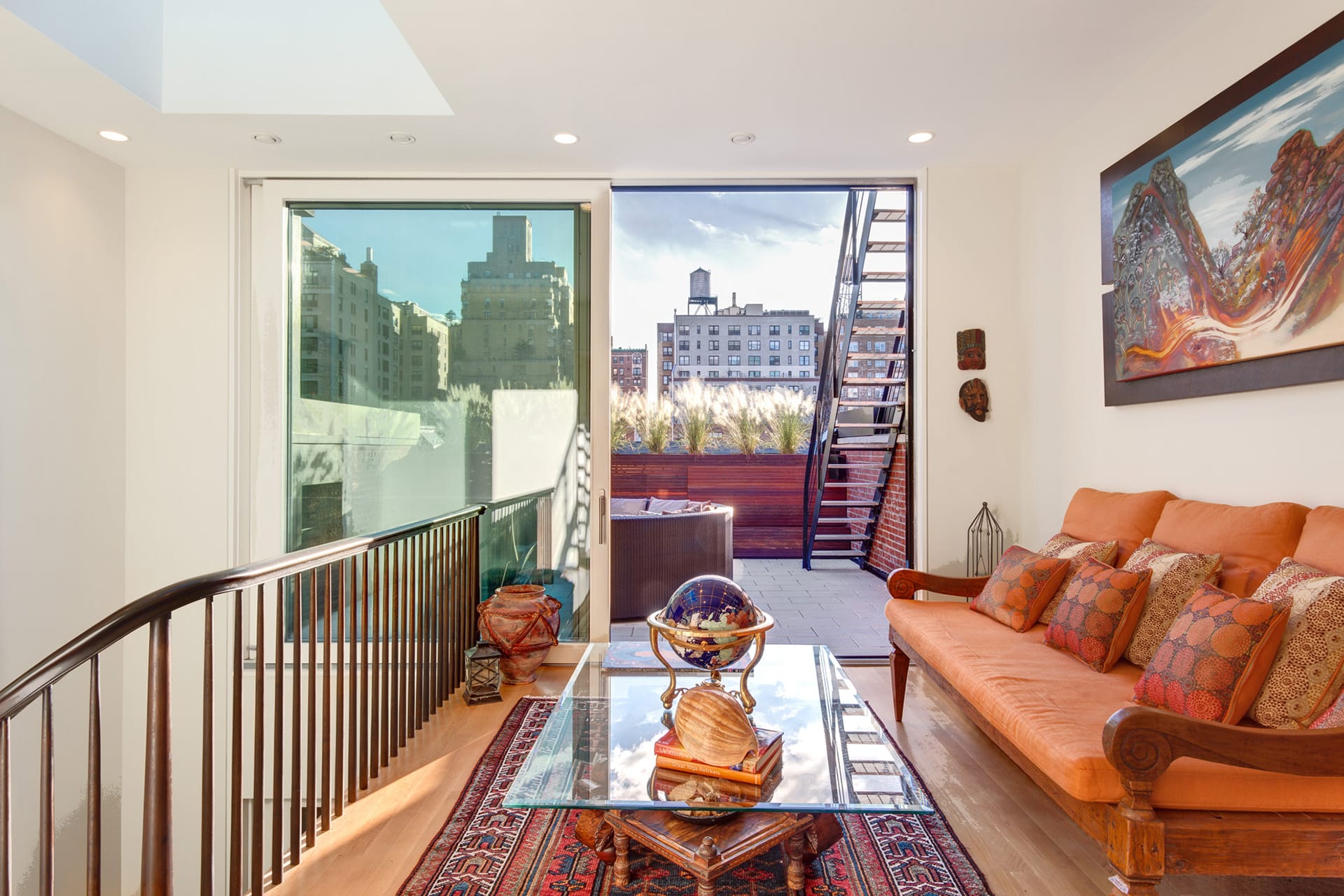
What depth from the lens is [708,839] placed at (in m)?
1.75

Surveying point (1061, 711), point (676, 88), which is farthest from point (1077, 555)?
point (676, 88)

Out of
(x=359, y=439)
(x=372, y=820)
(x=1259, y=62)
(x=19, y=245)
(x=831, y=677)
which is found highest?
(x=1259, y=62)

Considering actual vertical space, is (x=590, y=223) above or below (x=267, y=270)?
above

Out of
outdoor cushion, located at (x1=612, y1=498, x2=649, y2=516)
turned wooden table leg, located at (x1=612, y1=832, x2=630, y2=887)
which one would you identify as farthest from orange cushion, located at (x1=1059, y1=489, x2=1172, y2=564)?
outdoor cushion, located at (x1=612, y1=498, x2=649, y2=516)

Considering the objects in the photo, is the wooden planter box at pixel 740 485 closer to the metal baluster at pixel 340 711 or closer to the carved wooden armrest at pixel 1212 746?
the metal baluster at pixel 340 711

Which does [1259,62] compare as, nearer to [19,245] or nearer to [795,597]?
[795,597]

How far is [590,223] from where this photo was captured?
4004 mm

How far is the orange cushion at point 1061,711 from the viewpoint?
1552 millimetres

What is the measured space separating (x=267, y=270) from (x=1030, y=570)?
4086 mm

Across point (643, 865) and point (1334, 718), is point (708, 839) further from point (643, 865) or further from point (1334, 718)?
point (1334, 718)

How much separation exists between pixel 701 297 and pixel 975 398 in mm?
5816

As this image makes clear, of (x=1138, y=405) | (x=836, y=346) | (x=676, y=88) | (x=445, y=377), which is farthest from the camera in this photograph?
(x=836, y=346)

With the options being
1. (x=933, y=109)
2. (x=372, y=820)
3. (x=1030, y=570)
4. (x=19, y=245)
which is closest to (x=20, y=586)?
(x=19, y=245)

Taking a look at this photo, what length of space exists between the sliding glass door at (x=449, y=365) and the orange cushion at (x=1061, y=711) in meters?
2.05
